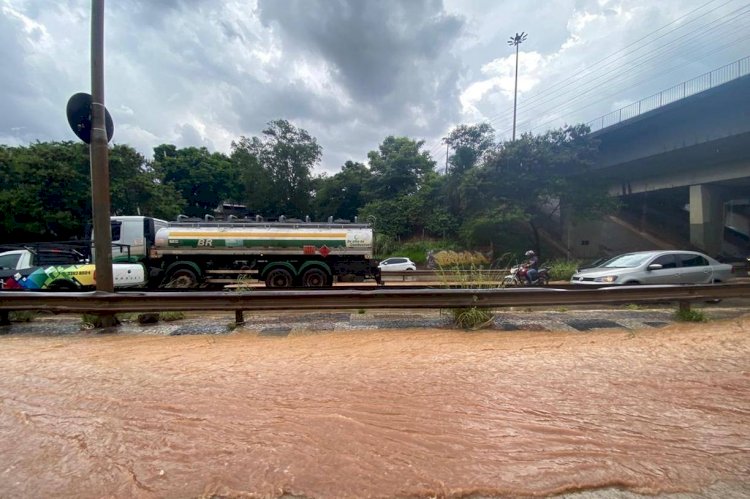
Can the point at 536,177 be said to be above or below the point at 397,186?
below

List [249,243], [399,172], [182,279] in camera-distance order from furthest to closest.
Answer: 1. [399,172]
2. [249,243]
3. [182,279]

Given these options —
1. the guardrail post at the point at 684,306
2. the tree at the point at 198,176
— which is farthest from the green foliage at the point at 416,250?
the guardrail post at the point at 684,306

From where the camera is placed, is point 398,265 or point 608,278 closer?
point 608,278

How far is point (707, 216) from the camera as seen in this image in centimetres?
2444

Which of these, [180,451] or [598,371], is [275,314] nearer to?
[180,451]

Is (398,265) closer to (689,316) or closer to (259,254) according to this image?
(259,254)

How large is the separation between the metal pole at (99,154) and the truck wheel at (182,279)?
5.02 metres

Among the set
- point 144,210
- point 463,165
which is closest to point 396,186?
point 463,165

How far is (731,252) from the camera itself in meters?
Result: 28.0

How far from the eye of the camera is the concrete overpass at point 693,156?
20.1m

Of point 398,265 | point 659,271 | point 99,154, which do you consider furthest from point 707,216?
point 99,154

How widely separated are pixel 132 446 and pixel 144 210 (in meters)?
26.7

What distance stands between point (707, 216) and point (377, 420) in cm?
3101

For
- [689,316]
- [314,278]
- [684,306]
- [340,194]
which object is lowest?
[689,316]
